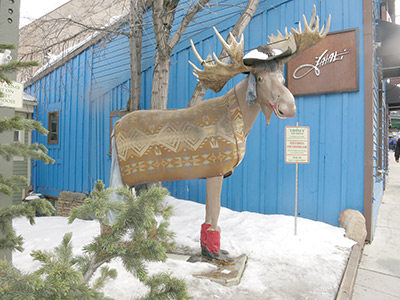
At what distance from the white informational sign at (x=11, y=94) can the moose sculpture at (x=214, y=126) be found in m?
1.10

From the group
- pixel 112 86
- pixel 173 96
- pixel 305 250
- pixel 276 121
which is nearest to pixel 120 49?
pixel 112 86

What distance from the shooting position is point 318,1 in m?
4.66

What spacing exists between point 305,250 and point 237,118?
1.96 meters

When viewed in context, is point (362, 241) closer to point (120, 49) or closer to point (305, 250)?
point (305, 250)

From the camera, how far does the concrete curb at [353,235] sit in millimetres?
2959

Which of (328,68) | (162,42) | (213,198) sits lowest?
(213,198)

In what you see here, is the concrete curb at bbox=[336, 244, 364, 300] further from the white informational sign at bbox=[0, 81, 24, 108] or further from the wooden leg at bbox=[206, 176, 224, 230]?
the white informational sign at bbox=[0, 81, 24, 108]

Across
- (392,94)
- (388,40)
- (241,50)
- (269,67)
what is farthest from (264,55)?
(392,94)

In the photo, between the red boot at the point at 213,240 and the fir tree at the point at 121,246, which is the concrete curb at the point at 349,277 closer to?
the red boot at the point at 213,240

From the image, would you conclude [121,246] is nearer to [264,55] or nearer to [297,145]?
[264,55]

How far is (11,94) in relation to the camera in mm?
2359

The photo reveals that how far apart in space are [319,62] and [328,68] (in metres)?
0.18

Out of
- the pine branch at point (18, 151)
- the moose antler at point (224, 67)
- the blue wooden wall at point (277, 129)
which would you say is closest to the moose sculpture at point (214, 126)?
the moose antler at point (224, 67)

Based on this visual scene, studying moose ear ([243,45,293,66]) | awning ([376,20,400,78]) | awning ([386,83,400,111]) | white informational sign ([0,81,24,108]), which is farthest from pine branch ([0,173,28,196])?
awning ([386,83,400,111])
